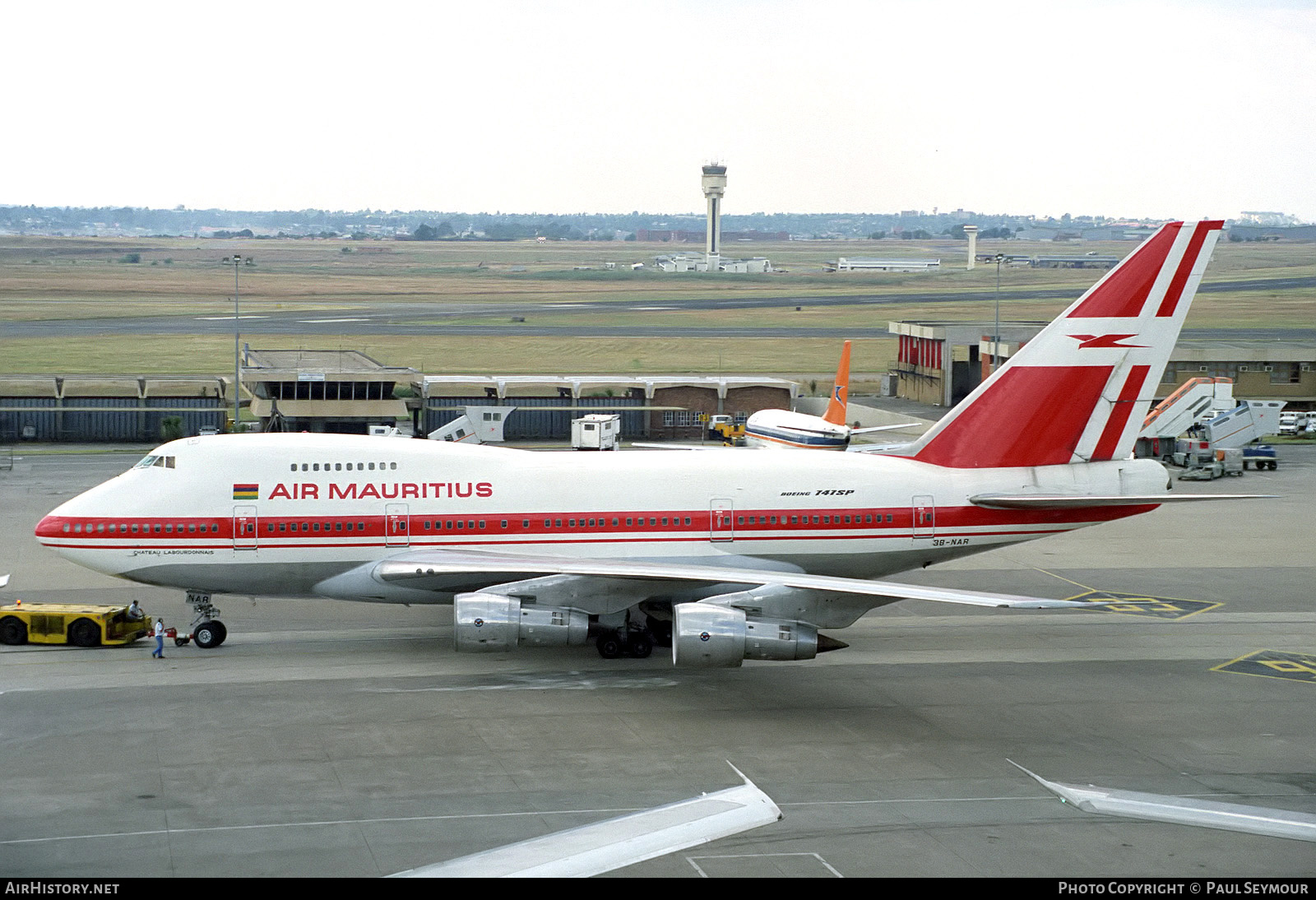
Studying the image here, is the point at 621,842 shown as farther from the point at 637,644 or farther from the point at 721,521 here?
the point at 721,521

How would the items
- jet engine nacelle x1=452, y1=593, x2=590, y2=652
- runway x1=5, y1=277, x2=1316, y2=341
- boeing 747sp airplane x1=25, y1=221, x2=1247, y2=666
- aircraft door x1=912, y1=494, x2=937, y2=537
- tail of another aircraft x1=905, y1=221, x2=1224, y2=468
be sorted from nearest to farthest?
jet engine nacelle x1=452, y1=593, x2=590, y2=652 → boeing 747sp airplane x1=25, y1=221, x2=1247, y2=666 → aircraft door x1=912, y1=494, x2=937, y2=537 → tail of another aircraft x1=905, y1=221, x2=1224, y2=468 → runway x1=5, y1=277, x2=1316, y2=341

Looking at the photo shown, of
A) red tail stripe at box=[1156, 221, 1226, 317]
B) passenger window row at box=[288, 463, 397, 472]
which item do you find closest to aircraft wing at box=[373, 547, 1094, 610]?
passenger window row at box=[288, 463, 397, 472]

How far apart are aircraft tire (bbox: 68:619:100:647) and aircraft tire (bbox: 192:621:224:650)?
93.7 inches

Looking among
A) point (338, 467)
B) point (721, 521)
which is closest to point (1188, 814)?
point (721, 521)

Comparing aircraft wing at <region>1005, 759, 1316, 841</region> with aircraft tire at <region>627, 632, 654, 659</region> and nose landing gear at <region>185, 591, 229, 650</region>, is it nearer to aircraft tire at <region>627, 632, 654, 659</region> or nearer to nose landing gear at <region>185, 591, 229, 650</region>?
aircraft tire at <region>627, 632, 654, 659</region>

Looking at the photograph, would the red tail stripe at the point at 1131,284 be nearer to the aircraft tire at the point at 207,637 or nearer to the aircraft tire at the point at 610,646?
the aircraft tire at the point at 610,646

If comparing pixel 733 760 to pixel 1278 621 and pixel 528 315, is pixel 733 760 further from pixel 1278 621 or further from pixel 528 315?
pixel 528 315

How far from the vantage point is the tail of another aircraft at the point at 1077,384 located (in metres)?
34.2

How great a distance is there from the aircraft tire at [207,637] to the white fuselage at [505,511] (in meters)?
0.95

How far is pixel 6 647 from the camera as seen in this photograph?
33.1m

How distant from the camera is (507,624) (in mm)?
29859

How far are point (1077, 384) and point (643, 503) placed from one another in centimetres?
1145

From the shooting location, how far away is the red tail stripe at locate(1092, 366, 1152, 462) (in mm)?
34750

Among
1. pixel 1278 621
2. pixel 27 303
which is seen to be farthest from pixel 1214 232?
pixel 27 303
